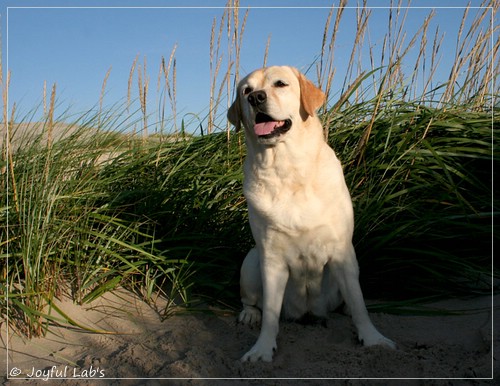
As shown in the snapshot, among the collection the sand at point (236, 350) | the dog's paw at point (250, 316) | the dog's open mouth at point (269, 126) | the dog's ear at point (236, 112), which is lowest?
the sand at point (236, 350)

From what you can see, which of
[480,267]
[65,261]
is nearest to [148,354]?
[65,261]

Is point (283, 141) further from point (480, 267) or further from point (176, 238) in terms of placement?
point (480, 267)

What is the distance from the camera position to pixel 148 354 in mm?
2662

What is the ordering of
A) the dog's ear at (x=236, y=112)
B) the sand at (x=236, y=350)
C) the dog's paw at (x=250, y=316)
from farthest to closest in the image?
the dog's paw at (x=250, y=316)
the dog's ear at (x=236, y=112)
the sand at (x=236, y=350)

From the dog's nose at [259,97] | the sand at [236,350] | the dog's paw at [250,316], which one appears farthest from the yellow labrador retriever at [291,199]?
the dog's paw at [250,316]

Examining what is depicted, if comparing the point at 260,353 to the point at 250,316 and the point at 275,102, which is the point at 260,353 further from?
the point at 275,102

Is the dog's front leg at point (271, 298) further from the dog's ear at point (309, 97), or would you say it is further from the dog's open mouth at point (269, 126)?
the dog's ear at point (309, 97)

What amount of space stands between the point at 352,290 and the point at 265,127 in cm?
93

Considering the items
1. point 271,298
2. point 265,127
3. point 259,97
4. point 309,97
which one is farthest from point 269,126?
point 271,298

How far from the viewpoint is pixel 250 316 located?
3.07 meters

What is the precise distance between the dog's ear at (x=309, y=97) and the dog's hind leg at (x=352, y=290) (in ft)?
2.37

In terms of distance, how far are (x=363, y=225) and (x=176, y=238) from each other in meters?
1.20

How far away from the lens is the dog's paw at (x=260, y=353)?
2.61 meters

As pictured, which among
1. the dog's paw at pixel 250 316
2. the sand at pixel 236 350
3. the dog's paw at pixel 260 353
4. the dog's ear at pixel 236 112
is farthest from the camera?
the dog's paw at pixel 250 316
